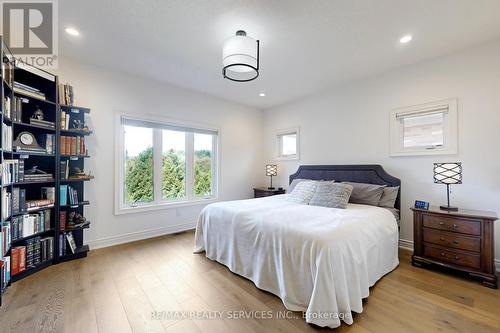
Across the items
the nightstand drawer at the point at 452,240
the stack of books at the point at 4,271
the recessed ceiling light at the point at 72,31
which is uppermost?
the recessed ceiling light at the point at 72,31

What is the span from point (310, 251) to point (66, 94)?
11.3 ft

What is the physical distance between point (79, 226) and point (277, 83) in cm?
365

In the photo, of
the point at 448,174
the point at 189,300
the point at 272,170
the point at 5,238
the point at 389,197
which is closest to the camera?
the point at 189,300

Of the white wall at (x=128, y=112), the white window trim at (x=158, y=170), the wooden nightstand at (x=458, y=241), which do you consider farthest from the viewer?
the white window trim at (x=158, y=170)

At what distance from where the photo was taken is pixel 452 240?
229cm

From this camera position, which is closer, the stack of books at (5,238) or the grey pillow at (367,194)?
the stack of books at (5,238)

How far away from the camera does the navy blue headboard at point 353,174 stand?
315 centimetres

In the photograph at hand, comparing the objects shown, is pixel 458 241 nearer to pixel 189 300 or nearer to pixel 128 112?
pixel 189 300

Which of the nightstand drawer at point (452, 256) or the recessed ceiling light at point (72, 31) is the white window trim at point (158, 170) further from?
the nightstand drawer at point (452, 256)

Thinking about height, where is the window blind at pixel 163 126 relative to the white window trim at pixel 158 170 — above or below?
above

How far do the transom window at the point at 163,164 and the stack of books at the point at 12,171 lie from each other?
1122 mm

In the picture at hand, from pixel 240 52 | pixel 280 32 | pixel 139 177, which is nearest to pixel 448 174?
pixel 280 32

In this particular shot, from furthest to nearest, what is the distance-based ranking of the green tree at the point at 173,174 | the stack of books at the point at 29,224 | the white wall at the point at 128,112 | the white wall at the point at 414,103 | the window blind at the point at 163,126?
1. the green tree at the point at 173,174
2. the window blind at the point at 163,126
3. the white wall at the point at 128,112
4. the white wall at the point at 414,103
5. the stack of books at the point at 29,224

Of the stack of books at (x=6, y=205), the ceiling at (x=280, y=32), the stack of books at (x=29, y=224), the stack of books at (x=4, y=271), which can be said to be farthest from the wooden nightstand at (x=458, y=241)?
the stack of books at (x=29, y=224)
